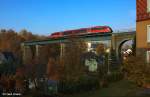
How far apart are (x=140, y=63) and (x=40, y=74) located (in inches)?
421

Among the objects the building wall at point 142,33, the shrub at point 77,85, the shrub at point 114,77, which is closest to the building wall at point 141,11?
the building wall at point 142,33

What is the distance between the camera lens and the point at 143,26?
141 ft

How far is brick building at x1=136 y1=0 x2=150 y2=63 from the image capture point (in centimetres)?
4209

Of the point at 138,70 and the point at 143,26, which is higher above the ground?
the point at 143,26

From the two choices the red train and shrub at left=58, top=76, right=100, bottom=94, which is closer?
shrub at left=58, top=76, right=100, bottom=94

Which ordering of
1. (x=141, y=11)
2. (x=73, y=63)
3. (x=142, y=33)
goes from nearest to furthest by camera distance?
(x=142, y=33) → (x=141, y=11) → (x=73, y=63)

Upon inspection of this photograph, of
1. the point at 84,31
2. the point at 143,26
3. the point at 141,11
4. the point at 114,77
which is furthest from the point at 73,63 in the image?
the point at 84,31

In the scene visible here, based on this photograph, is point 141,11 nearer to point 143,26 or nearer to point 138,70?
point 143,26

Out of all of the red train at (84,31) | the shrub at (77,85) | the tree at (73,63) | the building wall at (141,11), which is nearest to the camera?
the shrub at (77,85)

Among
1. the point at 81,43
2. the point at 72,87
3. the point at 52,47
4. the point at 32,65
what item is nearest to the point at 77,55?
the point at 81,43

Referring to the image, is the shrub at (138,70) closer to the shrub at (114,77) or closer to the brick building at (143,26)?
the shrub at (114,77)

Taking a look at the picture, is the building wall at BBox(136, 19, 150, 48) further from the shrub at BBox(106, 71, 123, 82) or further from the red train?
the red train

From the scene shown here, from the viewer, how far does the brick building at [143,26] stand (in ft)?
138

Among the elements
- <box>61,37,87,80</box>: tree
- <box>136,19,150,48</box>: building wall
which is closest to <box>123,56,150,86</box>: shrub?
<box>61,37,87,80</box>: tree
